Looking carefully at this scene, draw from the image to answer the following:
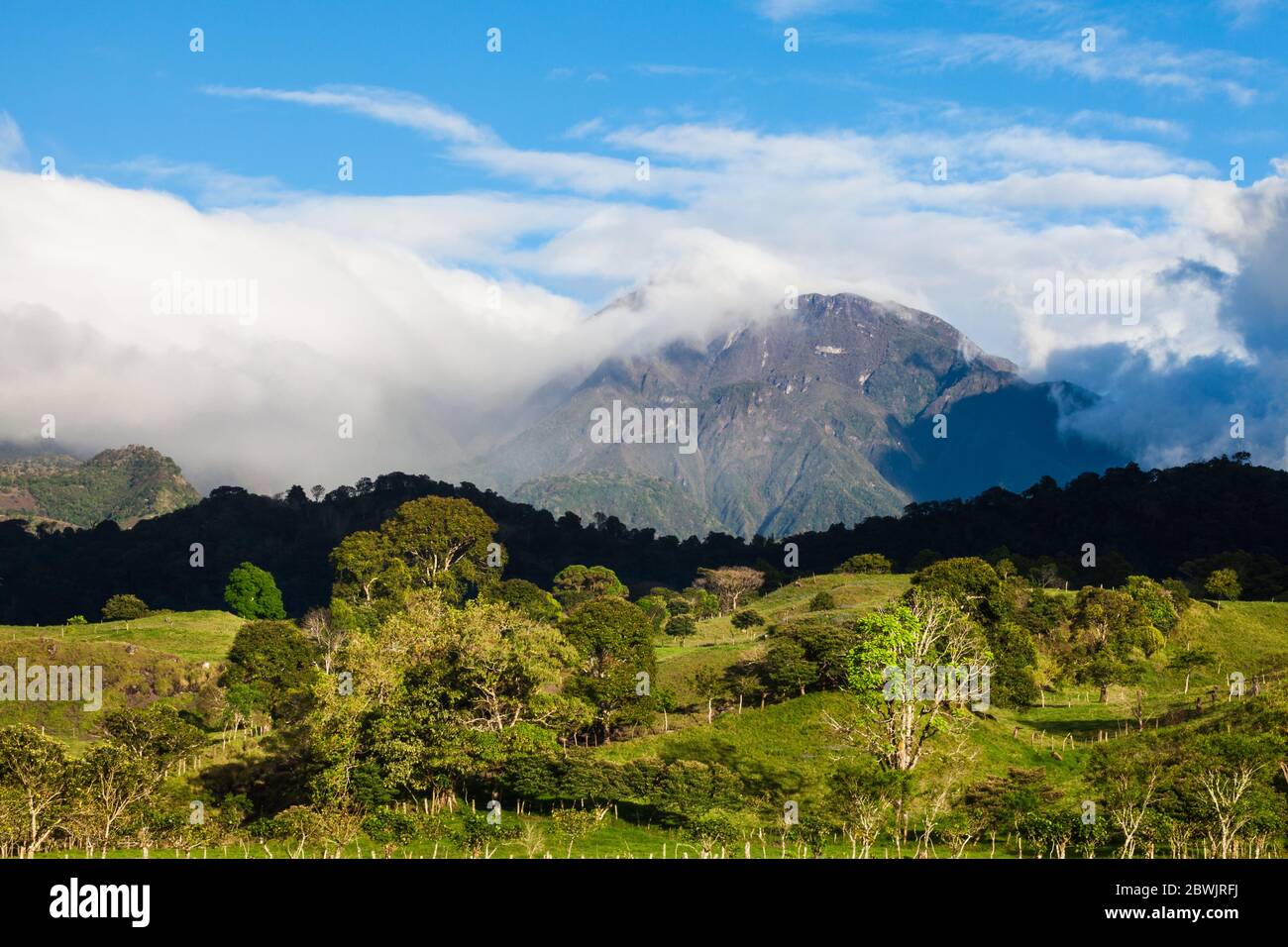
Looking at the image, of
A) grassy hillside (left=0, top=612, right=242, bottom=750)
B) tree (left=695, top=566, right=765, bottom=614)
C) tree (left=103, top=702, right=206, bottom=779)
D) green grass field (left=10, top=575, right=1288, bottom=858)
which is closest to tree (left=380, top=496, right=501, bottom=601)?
green grass field (left=10, top=575, right=1288, bottom=858)

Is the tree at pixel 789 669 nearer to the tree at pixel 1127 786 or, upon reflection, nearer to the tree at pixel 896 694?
the tree at pixel 896 694

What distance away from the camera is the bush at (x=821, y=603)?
11962 cm

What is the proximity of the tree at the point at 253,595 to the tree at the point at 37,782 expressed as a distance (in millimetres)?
96908

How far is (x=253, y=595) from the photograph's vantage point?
508 ft

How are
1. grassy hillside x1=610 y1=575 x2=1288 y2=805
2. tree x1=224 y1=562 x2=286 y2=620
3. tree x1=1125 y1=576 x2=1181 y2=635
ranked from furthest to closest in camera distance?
tree x1=224 y1=562 x2=286 y2=620 < tree x1=1125 y1=576 x2=1181 y2=635 < grassy hillside x1=610 y1=575 x2=1288 y2=805

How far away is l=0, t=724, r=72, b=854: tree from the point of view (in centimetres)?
5397

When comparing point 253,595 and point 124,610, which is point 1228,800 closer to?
point 124,610

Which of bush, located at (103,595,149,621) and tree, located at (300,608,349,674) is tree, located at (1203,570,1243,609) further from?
bush, located at (103,595,149,621)

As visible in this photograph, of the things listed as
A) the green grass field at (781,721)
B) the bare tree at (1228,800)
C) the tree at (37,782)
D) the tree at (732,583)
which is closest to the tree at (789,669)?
the green grass field at (781,721)

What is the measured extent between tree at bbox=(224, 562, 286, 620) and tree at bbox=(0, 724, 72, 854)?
318 ft

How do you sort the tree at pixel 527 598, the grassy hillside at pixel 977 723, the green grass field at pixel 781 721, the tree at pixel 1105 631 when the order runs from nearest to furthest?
the green grass field at pixel 781 721 → the grassy hillside at pixel 977 723 → the tree at pixel 1105 631 → the tree at pixel 527 598

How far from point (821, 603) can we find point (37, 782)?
265 ft

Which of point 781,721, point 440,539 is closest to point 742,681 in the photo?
point 781,721
